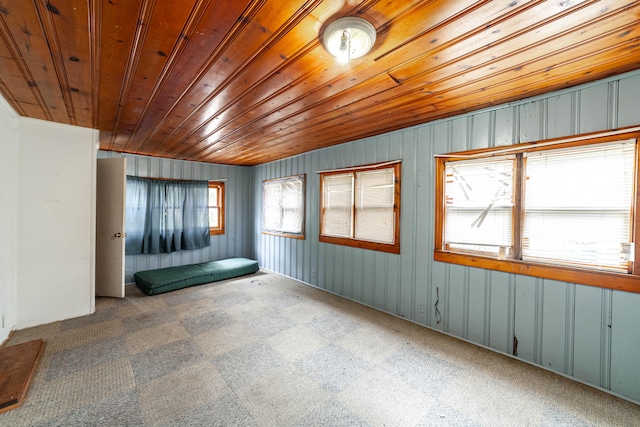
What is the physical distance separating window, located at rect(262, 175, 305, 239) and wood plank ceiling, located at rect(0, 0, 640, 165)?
201cm

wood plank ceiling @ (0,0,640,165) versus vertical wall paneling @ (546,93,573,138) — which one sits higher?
wood plank ceiling @ (0,0,640,165)

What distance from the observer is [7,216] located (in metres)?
2.53

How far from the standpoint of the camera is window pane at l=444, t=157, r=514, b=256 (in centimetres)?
241

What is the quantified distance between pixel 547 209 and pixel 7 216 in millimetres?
5015

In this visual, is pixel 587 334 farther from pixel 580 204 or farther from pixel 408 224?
pixel 408 224

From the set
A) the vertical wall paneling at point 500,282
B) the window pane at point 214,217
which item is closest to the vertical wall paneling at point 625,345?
the vertical wall paneling at point 500,282

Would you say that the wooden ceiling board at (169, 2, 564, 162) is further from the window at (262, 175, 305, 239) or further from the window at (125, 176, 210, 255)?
the window at (125, 176, 210, 255)

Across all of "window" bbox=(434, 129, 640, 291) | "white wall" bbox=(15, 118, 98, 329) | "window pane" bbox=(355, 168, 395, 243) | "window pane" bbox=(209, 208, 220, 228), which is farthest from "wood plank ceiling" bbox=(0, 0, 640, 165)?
"window pane" bbox=(209, 208, 220, 228)

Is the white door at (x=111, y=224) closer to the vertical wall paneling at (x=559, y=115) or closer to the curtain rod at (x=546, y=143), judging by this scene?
the curtain rod at (x=546, y=143)

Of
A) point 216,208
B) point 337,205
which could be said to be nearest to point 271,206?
point 216,208

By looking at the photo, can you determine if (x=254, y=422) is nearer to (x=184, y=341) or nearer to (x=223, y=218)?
(x=184, y=341)

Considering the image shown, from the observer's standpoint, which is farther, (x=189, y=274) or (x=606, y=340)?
(x=189, y=274)

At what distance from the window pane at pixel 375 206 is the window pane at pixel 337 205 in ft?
0.54

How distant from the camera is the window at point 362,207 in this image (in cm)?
327
